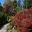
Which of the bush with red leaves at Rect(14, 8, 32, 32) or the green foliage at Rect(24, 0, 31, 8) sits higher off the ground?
the green foliage at Rect(24, 0, 31, 8)

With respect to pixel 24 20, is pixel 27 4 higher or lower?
higher

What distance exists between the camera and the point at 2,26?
3.41 feet

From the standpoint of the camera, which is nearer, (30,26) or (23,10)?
(30,26)

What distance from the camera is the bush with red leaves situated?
875 millimetres

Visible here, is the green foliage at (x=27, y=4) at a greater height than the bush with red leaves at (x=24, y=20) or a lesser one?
greater

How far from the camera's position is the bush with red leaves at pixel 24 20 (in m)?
0.87


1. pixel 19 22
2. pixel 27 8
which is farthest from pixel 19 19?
pixel 27 8

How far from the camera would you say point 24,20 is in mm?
895

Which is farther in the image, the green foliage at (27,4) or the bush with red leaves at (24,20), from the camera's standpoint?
the green foliage at (27,4)

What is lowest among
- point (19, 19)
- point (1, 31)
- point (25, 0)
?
point (1, 31)

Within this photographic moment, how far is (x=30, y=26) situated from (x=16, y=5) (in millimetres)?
282

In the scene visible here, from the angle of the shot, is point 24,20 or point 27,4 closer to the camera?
point 24,20

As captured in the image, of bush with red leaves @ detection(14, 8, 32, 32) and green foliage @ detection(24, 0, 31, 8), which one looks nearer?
bush with red leaves @ detection(14, 8, 32, 32)

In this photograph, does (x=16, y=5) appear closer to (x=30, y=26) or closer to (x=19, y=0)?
(x=19, y=0)
